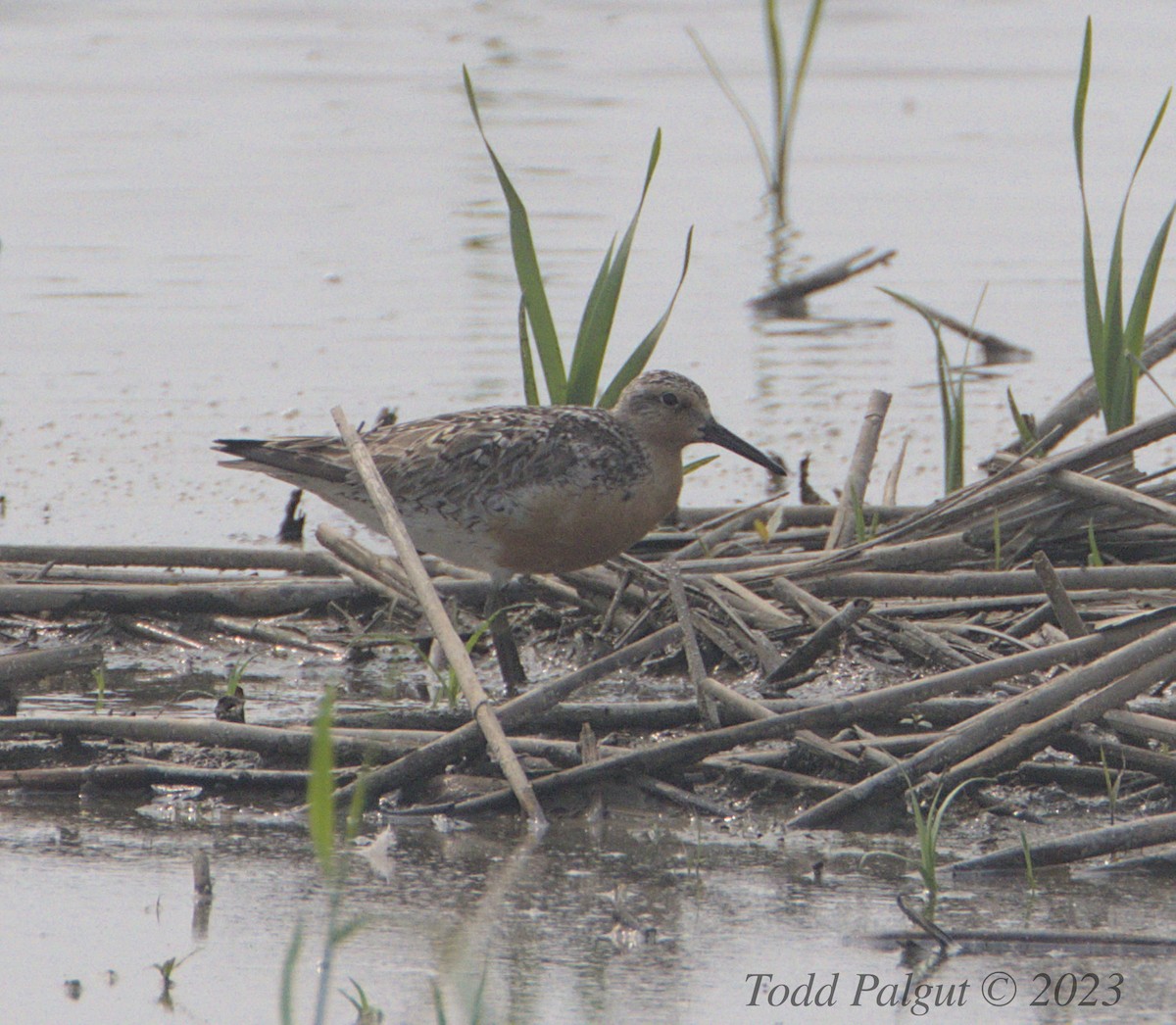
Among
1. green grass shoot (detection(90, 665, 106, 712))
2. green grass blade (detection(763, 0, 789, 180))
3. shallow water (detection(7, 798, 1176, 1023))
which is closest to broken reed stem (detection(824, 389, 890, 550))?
shallow water (detection(7, 798, 1176, 1023))

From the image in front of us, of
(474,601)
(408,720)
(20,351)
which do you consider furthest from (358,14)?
(408,720)

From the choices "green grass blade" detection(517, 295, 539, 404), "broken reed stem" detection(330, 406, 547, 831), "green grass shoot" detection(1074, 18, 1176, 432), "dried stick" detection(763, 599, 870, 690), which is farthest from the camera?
"green grass blade" detection(517, 295, 539, 404)

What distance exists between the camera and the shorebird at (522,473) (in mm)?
5980

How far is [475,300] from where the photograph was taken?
10797mm

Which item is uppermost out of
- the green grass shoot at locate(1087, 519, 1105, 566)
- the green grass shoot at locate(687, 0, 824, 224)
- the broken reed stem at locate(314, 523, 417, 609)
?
the green grass shoot at locate(687, 0, 824, 224)

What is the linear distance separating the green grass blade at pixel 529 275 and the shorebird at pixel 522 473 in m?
0.27

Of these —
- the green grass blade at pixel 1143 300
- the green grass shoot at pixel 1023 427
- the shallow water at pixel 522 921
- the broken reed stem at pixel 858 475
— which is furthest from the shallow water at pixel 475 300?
the green grass blade at pixel 1143 300

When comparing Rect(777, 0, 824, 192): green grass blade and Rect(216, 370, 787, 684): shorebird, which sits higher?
Rect(777, 0, 824, 192): green grass blade

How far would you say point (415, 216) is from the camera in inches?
500

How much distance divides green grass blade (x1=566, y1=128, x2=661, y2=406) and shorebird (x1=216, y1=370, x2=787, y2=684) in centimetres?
22

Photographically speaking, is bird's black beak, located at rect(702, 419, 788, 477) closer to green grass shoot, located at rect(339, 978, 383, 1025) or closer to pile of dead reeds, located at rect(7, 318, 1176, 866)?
pile of dead reeds, located at rect(7, 318, 1176, 866)

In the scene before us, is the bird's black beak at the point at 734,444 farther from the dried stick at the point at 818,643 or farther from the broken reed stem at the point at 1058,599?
the broken reed stem at the point at 1058,599

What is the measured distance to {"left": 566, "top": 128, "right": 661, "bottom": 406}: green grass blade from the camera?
6504 millimetres

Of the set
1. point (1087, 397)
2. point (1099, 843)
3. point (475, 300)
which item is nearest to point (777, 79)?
point (475, 300)
